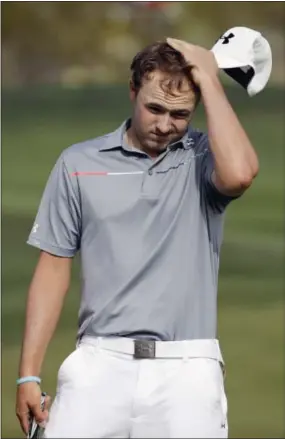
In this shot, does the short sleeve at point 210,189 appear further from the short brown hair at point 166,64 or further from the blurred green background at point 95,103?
the blurred green background at point 95,103

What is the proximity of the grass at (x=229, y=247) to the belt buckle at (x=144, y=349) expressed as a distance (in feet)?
9.87

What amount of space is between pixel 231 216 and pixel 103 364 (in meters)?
6.08

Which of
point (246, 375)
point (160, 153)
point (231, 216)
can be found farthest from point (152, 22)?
point (160, 153)

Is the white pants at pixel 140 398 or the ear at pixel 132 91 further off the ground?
the ear at pixel 132 91

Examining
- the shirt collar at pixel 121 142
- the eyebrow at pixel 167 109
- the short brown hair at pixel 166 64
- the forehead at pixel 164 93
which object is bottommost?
the shirt collar at pixel 121 142

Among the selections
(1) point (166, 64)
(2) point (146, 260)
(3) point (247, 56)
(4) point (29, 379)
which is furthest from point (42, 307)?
(3) point (247, 56)

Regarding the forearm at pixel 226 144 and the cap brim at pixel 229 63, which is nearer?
the forearm at pixel 226 144

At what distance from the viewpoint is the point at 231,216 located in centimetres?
950

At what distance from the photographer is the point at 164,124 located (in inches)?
139

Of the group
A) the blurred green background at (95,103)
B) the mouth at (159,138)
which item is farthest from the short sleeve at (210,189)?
the blurred green background at (95,103)

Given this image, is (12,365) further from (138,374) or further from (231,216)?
(138,374)

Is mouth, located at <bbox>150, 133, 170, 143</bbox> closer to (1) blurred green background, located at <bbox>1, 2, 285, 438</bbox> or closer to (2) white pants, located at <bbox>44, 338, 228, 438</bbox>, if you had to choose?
(2) white pants, located at <bbox>44, 338, 228, 438</bbox>

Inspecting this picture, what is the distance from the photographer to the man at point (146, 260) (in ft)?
11.3

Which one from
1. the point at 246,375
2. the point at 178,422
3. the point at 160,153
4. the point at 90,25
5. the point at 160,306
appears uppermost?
the point at 90,25
